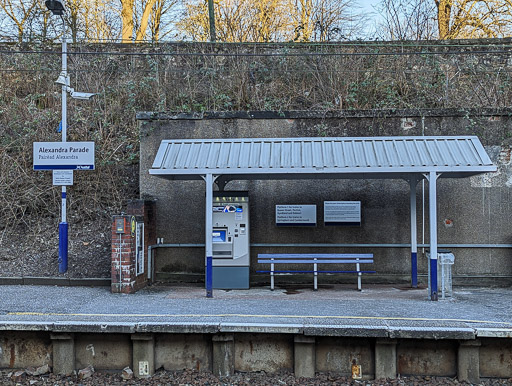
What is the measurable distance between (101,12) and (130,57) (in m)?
5.67

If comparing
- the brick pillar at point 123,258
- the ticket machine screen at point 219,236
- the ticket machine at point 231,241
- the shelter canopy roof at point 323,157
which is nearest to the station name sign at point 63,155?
the shelter canopy roof at point 323,157

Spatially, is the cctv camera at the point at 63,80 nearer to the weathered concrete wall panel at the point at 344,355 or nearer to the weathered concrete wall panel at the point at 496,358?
the weathered concrete wall panel at the point at 344,355

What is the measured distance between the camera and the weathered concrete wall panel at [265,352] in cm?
762

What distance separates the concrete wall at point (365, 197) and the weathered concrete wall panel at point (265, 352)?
484cm

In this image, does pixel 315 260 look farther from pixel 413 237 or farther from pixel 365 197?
pixel 413 237

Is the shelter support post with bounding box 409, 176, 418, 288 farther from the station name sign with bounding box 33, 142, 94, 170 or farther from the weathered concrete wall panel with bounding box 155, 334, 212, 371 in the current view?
the station name sign with bounding box 33, 142, 94, 170

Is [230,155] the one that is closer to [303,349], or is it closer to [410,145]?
[410,145]

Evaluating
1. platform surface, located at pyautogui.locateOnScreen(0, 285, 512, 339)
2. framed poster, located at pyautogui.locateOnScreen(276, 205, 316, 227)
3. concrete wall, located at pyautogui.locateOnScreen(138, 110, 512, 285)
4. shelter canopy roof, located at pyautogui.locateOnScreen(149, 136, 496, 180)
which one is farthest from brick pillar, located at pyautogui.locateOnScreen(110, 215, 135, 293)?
framed poster, located at pyautogui.locateOnScreen(276, 205, 316, 227)

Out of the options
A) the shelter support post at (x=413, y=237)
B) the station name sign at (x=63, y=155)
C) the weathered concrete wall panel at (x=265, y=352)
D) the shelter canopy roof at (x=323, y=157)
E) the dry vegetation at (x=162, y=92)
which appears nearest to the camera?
the weathered concrete wall panel at (x=265, y=352)

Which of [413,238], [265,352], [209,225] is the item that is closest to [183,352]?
[265,352]

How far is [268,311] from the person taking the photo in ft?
28.4

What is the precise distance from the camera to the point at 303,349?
24.6 ft

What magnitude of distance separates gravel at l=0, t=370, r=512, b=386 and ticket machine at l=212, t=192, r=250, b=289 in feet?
12.9

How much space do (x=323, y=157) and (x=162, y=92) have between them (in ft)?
24.5
